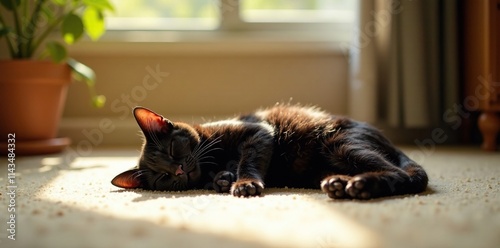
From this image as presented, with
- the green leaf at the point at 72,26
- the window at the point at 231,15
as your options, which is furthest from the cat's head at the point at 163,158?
the window at the point at 231,15

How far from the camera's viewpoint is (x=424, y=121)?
96.7 inches

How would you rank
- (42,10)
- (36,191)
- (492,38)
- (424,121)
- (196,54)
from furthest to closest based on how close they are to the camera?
(196,54), (424,121), (42,10), (492,38), (36,191)

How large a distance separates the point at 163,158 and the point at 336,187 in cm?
43

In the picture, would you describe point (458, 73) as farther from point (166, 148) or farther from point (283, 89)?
point (166, 148)

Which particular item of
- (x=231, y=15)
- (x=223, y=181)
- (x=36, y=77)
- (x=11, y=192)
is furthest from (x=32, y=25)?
(x=223, y=181)

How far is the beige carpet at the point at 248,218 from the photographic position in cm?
75

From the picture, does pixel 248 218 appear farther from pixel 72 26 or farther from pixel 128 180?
pixel 72 26

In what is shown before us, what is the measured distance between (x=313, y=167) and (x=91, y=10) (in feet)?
4.37

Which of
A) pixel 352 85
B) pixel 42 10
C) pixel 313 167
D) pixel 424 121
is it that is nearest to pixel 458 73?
pixel 424 121

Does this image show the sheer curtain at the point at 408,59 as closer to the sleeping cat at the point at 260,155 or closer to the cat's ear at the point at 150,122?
the sleeping cat at the point at 260,155

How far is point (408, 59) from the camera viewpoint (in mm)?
2432

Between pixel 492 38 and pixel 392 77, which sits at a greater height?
pixel 492 38

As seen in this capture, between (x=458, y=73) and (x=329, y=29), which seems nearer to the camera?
(x=458, y=73)

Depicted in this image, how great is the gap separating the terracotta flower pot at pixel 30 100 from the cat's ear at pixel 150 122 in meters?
1.08
